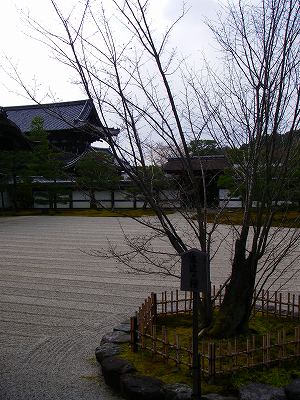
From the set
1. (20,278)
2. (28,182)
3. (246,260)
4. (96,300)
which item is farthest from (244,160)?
(28,182)

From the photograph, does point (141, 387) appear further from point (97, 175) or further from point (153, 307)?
point (97, 175)

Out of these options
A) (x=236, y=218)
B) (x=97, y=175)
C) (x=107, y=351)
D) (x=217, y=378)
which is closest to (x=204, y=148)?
(x=236, y=218)

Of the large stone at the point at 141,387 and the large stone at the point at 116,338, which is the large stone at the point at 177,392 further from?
the large stone at the point at 116,338

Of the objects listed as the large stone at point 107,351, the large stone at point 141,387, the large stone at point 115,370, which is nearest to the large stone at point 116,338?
the large stone at point 107,351

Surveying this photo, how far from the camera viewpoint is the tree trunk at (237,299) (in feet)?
12.8

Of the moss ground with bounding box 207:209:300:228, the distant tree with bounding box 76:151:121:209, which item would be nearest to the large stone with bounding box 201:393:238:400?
the moss ground with bounding box 207:209:300:228

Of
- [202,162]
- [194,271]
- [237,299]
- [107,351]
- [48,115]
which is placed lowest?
[107,351]

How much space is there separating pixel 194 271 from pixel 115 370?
129 centimetres

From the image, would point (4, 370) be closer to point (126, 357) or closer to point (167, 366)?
point (126, 357)

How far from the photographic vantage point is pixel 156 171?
4.63m

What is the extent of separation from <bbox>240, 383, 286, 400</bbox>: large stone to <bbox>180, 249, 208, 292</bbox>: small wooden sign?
87 cm

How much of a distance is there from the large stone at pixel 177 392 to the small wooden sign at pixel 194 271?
2.73ft

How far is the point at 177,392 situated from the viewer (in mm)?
3051

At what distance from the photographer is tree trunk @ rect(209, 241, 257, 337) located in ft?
12.8
